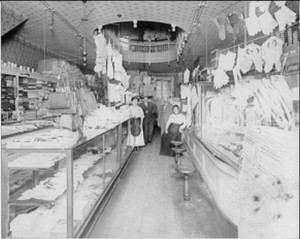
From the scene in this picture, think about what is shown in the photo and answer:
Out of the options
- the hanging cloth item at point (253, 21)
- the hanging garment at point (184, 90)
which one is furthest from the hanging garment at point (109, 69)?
the hanging cloth item at point (253, 21)

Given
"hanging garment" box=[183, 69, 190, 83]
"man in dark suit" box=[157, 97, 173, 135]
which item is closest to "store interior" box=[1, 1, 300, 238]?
"hanging garment" box=[183, 69, 190, 83]

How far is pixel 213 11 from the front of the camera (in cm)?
129

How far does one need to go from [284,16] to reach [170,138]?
4828mm

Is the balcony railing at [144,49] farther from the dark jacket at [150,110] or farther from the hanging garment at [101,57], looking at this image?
the dark jacket at [150,110]

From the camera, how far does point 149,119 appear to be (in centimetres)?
770

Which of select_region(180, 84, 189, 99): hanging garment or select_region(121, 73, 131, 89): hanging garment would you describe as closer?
select_region(121, 73, 131, 89): hanging garment

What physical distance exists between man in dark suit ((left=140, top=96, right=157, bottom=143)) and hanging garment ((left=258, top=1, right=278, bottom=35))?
497 centimetres

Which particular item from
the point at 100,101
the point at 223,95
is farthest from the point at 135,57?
the point at 223,95

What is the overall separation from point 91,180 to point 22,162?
3.09 ft

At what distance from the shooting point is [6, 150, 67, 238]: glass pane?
202cm

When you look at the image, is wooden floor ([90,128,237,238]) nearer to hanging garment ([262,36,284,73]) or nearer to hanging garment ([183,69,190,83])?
hanging garment ([262,36,284,73])

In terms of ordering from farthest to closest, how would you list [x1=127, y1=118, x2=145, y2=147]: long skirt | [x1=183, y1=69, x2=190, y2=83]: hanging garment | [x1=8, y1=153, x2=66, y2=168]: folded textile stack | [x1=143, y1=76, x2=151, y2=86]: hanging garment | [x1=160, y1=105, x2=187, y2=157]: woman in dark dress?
[x1=127, y1=118, x2=145, y2=147]: long skirt, [x1=160, y1=105, x2=187, y2=157]: woman in dark dress, [x1=183, y1=69, x2=190, y2=83]: hanging garment, [x1=143, y1=76, x2=151, y2=86]: hanging garment, [x1=8, y1=153, x2=66, y2=168]: folded textile stack

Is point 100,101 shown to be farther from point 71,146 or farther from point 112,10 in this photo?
point 112,10

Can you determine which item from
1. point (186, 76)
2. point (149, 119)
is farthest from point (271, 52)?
point (149, 119)
